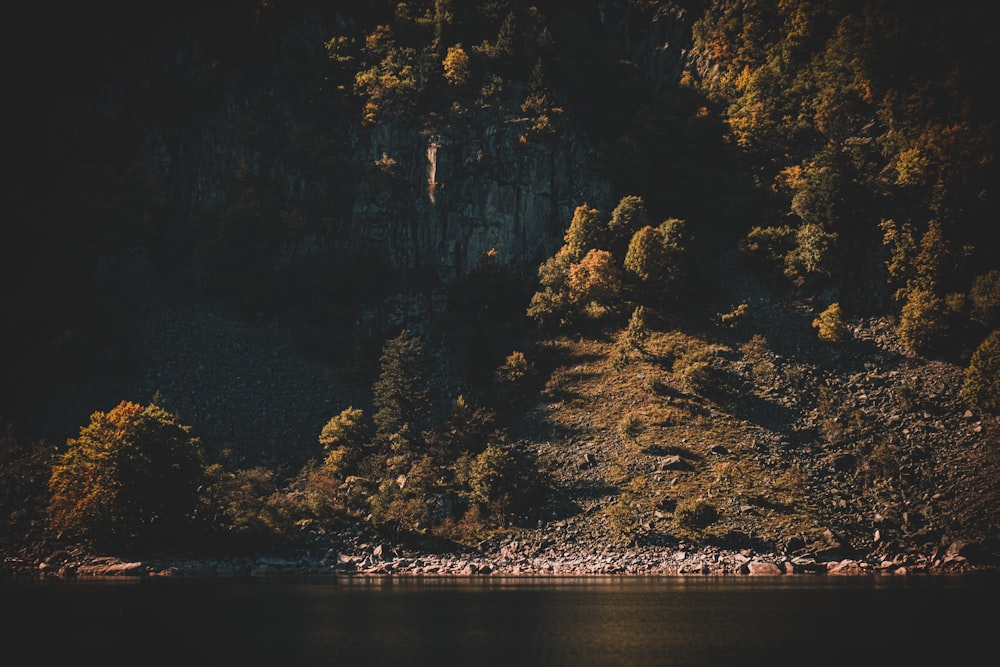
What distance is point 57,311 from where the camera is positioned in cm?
11838

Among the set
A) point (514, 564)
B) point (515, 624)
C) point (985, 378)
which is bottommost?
point (514, 564)

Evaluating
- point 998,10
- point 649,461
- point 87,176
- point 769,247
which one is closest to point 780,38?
point 998,10

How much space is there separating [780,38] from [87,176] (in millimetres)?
105122

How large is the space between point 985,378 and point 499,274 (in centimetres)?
6252

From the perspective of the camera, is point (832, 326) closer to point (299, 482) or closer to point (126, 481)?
point (299, 482)

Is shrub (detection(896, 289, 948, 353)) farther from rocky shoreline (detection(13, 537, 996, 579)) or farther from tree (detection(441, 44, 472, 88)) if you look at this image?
tree (detection(441, 44, 472, 88))

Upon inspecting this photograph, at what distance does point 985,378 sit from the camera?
91500 millimetres

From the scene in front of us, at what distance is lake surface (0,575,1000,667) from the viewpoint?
3794 centimetres

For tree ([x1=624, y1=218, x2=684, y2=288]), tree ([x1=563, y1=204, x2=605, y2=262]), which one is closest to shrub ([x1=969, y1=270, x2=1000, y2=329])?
tree ([x1=624, y1=218, x2=684, y2=288])

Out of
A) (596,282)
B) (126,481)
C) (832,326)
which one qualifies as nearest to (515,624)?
(126,481)

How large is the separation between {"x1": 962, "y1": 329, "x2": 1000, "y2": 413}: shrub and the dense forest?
280 mm

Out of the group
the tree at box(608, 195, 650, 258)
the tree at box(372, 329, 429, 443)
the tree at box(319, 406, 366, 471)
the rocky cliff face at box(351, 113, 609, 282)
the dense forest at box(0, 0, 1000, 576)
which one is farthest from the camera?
the rocky cliff face at box(351, 113, 609, 282)

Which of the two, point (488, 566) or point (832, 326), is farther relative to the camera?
point (832, 326)

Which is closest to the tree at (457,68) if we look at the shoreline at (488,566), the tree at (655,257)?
the tree at (655,257)
